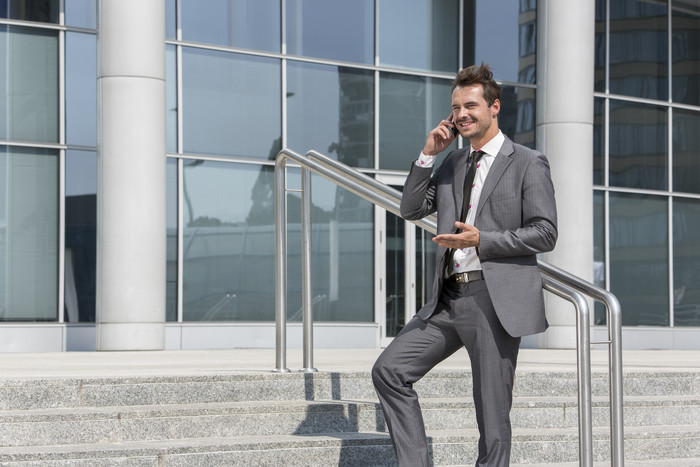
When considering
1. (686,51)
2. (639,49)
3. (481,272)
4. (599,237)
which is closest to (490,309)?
(481,272)

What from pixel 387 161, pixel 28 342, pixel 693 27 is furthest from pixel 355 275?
pixel 693 27

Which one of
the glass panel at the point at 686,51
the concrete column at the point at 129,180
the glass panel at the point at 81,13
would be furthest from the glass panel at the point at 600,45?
the glass panel at the point at 81,13

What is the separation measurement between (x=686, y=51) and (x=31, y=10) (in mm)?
11324

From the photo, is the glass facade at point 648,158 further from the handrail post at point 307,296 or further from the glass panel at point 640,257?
the handrail post at point 307,296

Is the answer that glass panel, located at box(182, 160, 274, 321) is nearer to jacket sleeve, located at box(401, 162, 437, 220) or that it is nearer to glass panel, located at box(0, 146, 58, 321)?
glass panel, located at box(0, 146, 58, 321)

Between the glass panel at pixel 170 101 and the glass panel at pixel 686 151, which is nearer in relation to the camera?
the glass panel at pixel 170 101

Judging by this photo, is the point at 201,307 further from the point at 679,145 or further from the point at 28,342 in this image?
the point at 679,145

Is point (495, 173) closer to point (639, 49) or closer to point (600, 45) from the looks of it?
point (600, 45)

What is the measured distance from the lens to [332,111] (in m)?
14.7

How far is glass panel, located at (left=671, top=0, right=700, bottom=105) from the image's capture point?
17594mm

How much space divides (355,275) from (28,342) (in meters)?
4.78

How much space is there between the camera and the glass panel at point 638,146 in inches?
659

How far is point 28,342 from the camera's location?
12.7 metres

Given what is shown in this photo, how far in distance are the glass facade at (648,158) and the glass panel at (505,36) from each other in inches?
58.2
